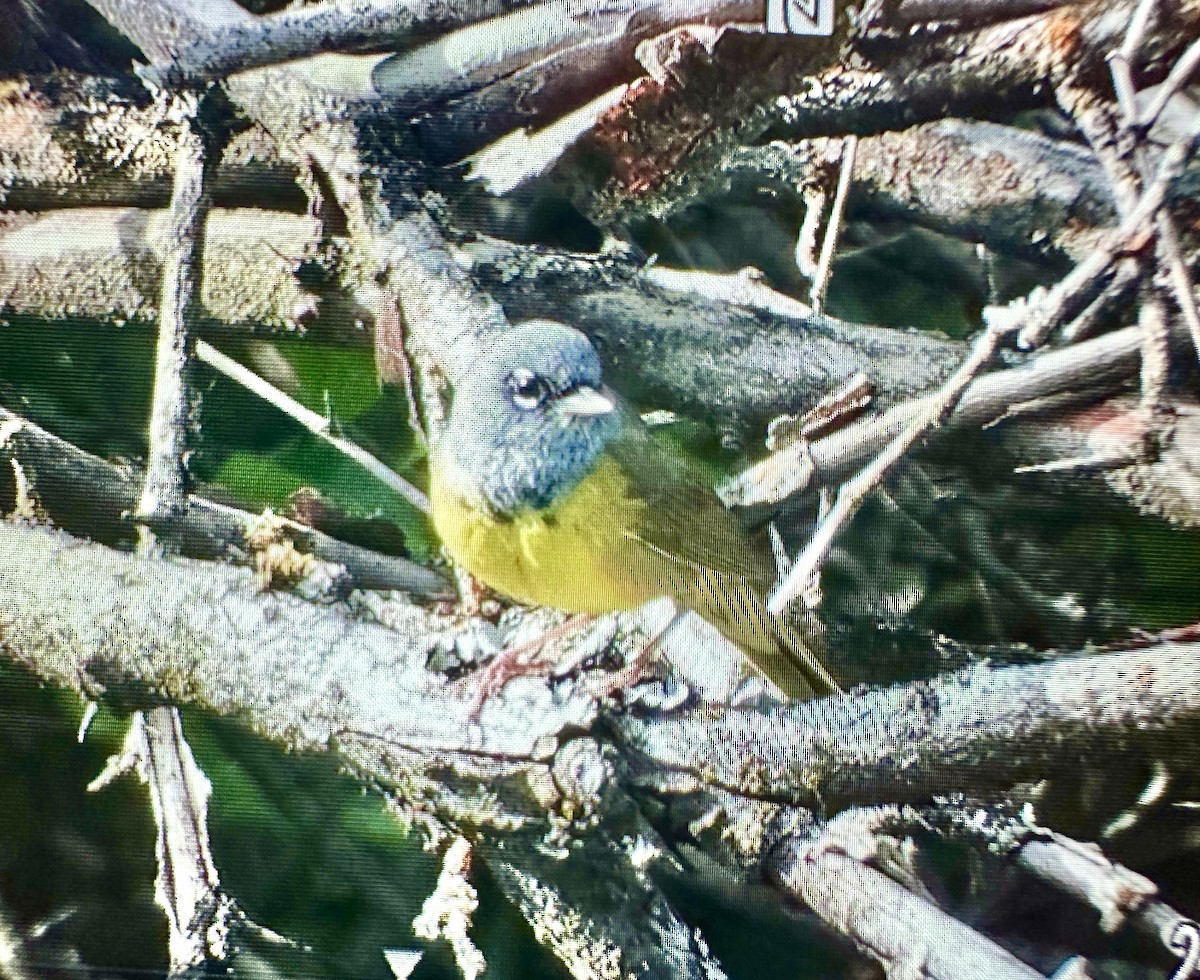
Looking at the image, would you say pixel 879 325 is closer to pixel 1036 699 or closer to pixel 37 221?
pixel 1036 699

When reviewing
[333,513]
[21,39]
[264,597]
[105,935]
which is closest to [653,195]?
[333,513]

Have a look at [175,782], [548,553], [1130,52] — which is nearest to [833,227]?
[1130,52]

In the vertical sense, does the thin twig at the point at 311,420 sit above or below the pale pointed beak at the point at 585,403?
below

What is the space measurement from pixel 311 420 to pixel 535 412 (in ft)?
0.78

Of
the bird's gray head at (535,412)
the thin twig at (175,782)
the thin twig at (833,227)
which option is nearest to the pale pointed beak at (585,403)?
the bird's gray head at (535,412)

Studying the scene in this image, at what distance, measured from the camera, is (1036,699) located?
0.97 meters

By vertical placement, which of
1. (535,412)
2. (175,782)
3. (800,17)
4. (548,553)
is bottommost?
(175,782)

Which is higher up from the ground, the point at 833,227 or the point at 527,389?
the point at 833,227

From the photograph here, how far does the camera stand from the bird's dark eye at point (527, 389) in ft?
3.26

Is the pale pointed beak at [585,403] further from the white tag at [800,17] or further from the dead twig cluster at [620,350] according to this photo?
the white tag at [800,17]

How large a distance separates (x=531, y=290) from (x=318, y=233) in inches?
9.7

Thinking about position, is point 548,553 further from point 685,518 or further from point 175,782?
point 175,782

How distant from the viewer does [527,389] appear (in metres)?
0.99

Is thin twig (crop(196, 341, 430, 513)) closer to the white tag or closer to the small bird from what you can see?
the small bird
